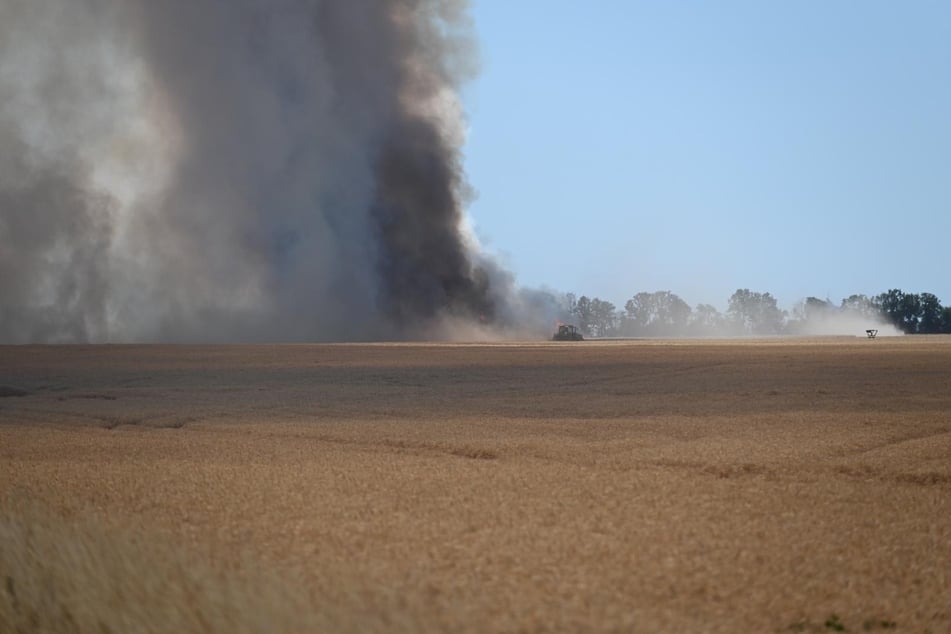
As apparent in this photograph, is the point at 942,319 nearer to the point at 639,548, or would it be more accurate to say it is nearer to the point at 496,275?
the point at 496,275

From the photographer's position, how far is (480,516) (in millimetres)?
7730

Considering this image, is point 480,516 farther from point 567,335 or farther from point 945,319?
point 945,319

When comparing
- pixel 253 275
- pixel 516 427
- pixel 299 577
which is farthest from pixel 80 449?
pixel 253 275

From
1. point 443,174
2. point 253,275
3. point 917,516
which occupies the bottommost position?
point 917,516

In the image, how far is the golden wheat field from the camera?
505 cm

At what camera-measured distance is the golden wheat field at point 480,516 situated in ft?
16.6

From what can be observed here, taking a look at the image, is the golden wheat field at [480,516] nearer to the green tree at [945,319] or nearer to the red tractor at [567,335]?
the red tractor at [567,335]

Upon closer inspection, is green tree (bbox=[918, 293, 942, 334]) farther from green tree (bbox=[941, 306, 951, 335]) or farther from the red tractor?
the red tractor

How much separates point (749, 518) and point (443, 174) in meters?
67.9

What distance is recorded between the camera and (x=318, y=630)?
171 inches

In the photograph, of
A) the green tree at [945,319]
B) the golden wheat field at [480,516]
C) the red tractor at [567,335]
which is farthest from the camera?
the green tree at [945,319]

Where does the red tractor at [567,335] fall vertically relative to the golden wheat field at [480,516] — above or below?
above

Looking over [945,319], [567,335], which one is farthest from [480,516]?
[945,319]

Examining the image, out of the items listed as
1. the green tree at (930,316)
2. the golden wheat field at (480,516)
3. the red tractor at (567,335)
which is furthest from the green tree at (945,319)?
the golden wheat field at (480,516)
